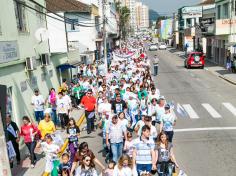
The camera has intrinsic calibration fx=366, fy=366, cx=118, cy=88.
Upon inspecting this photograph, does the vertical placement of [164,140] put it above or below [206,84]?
above

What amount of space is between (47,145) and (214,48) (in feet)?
128

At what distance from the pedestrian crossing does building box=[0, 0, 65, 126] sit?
→ 22.4ft

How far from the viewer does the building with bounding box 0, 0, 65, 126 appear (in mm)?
13016

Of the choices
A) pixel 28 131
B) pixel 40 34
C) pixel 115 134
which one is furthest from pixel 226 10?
pixel 28 131

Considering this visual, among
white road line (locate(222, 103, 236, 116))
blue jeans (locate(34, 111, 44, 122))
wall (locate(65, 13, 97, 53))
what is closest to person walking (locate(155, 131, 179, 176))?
A: blue jeans (locate(34, 111, 44, 122))

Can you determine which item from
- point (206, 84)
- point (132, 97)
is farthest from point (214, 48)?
point (132, 97)

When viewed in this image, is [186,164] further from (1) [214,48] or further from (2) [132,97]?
(1) [214,48]

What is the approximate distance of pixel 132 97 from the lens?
44.4 feet

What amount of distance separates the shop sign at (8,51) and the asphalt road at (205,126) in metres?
6.54

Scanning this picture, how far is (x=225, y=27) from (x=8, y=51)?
28.1 metres

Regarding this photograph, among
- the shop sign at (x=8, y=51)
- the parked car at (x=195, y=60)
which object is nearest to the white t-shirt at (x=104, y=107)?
the shop sign at (x=8, y=51)

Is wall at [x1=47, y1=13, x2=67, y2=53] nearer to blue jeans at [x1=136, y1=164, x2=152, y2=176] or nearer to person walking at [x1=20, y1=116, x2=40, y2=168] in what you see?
person walking at [x1=20, y1=116, x2=40, y2=168]

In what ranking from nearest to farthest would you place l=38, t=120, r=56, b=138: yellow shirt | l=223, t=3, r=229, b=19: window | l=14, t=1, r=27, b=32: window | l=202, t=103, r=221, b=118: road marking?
l=38, t=120, r=56, b=138: yellow shirt
l=14, t=1, r=27, b=32: window
l=202, t=103, r=221, b=118: road marking
l=223, t=3, r=229, b=19: window

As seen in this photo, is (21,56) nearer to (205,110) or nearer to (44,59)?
(44,59)
